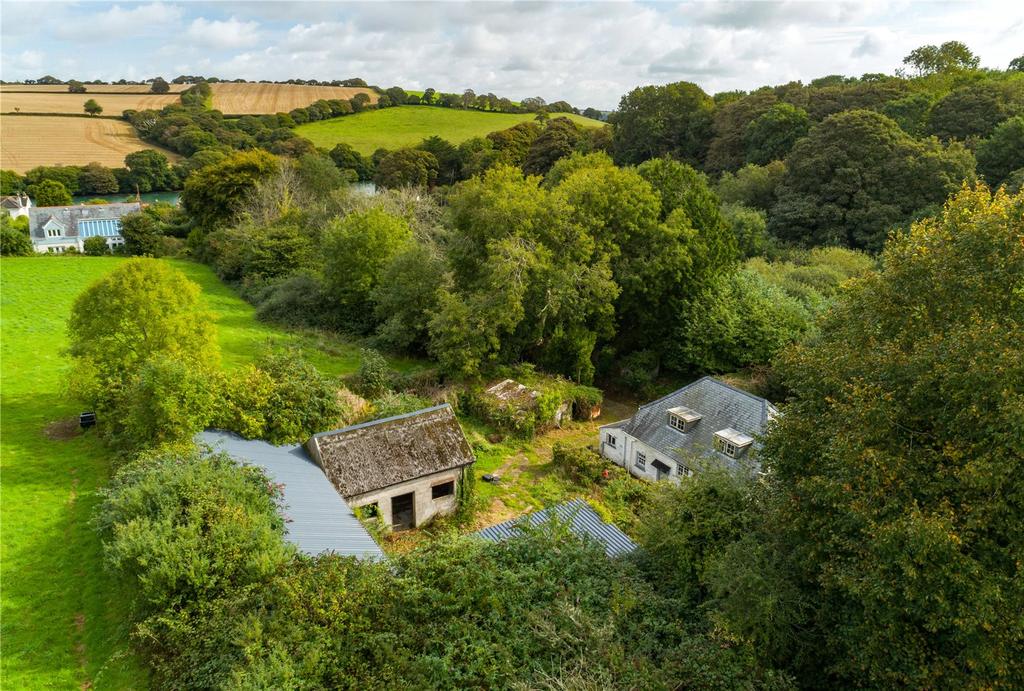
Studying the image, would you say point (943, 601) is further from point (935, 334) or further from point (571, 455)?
point (571, 455)

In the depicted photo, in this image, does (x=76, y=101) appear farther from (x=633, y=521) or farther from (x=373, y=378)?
(x=633, y=521)

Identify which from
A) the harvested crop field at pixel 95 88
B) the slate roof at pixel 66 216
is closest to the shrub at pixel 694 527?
the slate roof at pixel 66 216

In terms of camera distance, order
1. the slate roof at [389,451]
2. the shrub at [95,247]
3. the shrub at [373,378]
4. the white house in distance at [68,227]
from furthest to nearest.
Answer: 1. the white house in distance at [68,227]
2. the shrub at [95,247]
3. the shrub at [373,378]
4. the slate roof at [389,451]

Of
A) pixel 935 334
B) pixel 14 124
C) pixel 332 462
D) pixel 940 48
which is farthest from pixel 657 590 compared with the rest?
pixel 14 124

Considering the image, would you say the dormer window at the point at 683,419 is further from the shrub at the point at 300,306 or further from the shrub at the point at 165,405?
the shrub at the point at 300,306

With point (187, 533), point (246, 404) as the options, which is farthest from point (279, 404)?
point (187, 533)

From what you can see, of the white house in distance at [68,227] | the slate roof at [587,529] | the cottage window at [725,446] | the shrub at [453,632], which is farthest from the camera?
the white house in distance at [68,227]
